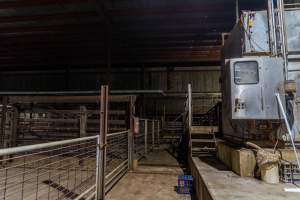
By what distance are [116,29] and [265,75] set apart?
7.53 meters

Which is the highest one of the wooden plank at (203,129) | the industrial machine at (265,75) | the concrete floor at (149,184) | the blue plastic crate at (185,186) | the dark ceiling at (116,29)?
the dark ceiling at (116,29)

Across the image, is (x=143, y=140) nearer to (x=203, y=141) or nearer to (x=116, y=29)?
(x=203, y=141)

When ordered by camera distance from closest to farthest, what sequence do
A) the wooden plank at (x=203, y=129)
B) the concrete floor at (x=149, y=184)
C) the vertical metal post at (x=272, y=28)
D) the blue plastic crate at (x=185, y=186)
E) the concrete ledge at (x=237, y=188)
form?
the concrete ledge at (x=237, y=188) < the vertical metal post at (x=272, y=28) < the concrete floor at (x=149, y=184) < the blue plastic crate at (x=185, y=186) < the wooden plank at (x=203, y=129)

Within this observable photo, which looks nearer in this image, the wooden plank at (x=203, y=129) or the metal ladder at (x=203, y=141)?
the metal ladder at (x=203, y=141)

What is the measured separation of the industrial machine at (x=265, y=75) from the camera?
9.52 ft

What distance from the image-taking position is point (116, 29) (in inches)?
369

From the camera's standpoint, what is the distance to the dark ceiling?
25.8 ft

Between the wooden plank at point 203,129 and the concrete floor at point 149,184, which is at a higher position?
the wooden plank at point 203,129

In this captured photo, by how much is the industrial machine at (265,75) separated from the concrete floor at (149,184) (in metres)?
1.56

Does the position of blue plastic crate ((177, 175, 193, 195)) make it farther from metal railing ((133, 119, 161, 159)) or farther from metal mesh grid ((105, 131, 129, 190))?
metal railing ((133, 119, 161, 159))

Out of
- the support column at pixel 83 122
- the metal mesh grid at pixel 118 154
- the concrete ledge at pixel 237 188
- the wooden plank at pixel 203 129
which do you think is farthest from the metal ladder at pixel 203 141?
the support column at pixel 83 122

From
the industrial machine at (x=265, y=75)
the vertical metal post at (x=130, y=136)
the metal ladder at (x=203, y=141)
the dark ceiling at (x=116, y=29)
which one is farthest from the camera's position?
the dark ceiling at (x=116, y=29)

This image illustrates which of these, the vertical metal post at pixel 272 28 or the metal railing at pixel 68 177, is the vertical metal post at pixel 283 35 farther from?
the metal railing at pixel 68 177

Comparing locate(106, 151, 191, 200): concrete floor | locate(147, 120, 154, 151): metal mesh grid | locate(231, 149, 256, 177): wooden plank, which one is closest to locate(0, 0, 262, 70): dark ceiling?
locate(147, 120, 154, 151): metal mesh grid
